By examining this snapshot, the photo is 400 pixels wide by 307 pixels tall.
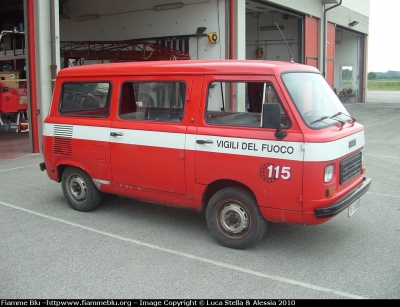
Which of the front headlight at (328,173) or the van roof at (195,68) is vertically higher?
the van roof at (195,68)

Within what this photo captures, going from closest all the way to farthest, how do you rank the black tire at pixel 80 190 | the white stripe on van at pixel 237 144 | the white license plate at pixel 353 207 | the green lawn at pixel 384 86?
the white stripe on van at pixel 237 144, the white license plate at pixel 353 207, the black tire at pixel 80 190, the green lawn at pixel 384 86

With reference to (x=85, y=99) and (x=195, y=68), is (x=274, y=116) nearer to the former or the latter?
(x=195, y=68)

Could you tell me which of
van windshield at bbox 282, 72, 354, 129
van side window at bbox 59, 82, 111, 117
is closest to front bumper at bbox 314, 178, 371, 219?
van windshield at bbox 282, 72, 354, 129

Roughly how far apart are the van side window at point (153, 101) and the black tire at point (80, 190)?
3.86ft

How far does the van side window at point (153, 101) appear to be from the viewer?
5.45 meters

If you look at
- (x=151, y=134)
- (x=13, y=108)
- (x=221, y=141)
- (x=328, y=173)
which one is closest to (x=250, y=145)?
(x=221, y=141)

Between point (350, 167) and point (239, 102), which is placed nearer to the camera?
point (350, 167)

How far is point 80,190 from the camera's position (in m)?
6.56

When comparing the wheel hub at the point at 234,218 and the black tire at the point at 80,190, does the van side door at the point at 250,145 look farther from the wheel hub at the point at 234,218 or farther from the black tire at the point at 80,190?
the black tire at the point at 80,190

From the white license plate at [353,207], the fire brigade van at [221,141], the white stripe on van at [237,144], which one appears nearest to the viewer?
the white stripe on van at [237,144]

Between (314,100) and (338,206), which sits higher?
(314,100)

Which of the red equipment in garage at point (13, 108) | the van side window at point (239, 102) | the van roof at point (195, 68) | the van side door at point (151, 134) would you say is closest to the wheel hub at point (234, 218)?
the van side door at point (151, 134)

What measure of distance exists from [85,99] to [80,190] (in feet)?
4.32

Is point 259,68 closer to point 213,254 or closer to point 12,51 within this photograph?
point 213,254
